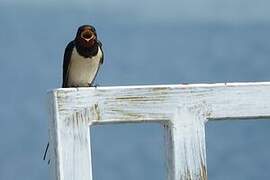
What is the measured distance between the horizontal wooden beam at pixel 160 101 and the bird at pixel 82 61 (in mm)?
1604

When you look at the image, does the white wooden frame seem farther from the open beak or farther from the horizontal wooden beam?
the open beak

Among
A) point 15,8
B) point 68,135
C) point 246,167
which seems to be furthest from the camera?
point 246,167

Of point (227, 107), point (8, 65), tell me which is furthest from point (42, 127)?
point (227, 107)

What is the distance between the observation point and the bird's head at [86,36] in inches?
95.5

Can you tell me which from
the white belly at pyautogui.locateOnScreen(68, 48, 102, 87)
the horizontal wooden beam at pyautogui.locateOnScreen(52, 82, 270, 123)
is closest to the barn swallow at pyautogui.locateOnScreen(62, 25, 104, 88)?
the white belly at pyautogui.locateOnScreen(68, 48, 102, 87)

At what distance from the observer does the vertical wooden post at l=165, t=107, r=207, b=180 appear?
3.02 feet

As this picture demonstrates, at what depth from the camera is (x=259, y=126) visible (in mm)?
3955

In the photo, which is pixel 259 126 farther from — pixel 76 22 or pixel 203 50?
pixel 76 22

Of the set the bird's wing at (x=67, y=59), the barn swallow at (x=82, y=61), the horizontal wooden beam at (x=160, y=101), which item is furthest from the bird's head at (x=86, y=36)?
the horizontal wooden beam at (x=160, y=101)

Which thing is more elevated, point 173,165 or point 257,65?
point 257,65

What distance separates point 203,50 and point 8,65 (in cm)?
77

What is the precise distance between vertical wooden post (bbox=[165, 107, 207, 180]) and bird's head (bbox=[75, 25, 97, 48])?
4.94ft

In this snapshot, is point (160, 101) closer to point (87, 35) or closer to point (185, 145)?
point (185, 145)

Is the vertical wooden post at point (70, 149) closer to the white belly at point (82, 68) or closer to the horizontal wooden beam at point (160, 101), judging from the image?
the horizontal wooden beam at point (160, 101)
